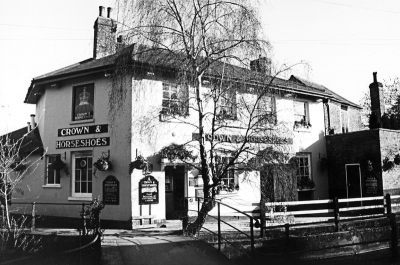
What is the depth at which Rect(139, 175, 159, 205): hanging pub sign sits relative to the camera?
1332cm

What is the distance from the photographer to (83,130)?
14594 millimetres

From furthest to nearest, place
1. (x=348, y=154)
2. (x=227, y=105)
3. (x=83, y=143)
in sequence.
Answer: (x=348, y=154)
(x=83, y=143)
(x=227, y=105)

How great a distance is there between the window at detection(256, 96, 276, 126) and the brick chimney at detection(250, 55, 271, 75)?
750 millimetres

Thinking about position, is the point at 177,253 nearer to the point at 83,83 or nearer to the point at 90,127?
the point at 90,127

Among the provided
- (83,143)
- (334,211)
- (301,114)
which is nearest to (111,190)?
(83,143)

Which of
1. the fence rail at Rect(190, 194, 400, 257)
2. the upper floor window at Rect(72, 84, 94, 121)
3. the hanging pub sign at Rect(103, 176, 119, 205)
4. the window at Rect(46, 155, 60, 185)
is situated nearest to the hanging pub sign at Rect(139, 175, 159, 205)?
the hanging pub sign at Rect(103, 176, 119, 205)

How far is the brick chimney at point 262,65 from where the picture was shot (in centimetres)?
1016

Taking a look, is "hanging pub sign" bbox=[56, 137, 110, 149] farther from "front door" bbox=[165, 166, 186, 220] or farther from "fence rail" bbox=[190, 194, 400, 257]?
"fence rail" bbox=[190, 194, 400, 257]

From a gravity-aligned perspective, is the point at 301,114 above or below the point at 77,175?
above

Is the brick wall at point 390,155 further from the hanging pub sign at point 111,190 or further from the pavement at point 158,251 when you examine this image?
the hanging pub sign at point 111,190

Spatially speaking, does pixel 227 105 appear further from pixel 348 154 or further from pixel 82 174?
pixel 348 154

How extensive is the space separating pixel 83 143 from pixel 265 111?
7.66 metres

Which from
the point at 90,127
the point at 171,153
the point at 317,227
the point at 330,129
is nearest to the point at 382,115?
the point at 330,129

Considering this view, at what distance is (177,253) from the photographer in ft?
29.9
